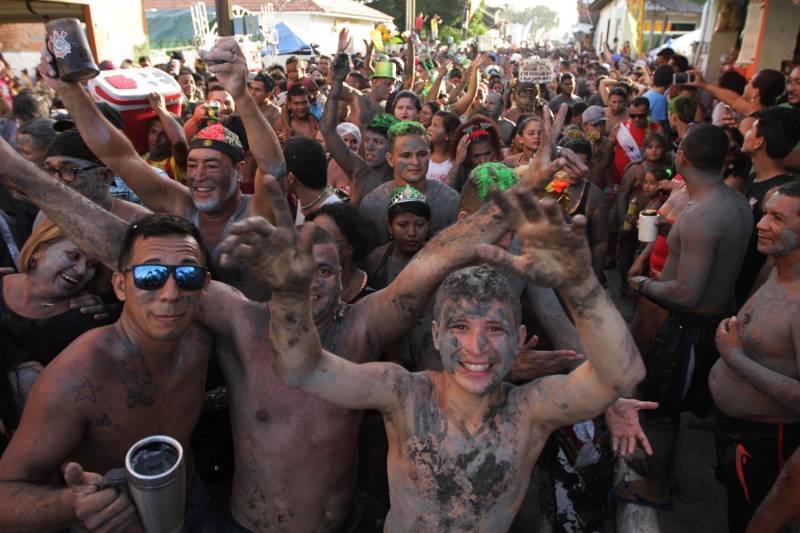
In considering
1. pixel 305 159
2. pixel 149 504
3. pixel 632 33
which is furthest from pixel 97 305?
pixel 632 33

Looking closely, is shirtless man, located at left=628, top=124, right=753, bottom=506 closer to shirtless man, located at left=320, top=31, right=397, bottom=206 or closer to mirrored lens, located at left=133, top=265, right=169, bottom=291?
shirtless man, located at left=320, top=31, right=397, bottom=206

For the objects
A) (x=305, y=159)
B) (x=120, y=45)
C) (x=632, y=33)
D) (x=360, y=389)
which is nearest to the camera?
(x=360, y=389)

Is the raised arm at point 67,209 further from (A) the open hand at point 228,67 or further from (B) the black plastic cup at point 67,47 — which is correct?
(A) the open hand at point 228,67

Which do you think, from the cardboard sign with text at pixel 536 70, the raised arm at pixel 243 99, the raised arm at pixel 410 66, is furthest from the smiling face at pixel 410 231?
the raised arm at pixel 410 66

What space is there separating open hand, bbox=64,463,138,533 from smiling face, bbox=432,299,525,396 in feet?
3.64

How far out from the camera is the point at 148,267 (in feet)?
6.98

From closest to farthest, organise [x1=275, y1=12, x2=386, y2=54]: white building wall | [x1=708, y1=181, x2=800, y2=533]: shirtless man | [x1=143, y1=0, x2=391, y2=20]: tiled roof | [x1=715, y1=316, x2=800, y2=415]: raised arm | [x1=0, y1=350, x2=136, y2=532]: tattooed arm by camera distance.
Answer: [x1=0, y1=350, x2=136, y2=532]: tattooed arm
[x1=715, y1=316, x2=800, y2=415]: raised arm
[x1=708, y1=181, x2=800, y2=533]: shirtless man
[x1=275, y1=12, x2=386, y2=54]: white building wall
[x1=143, y1=0, x2=391, y2=20]: tiled roof

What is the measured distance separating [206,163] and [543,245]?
2470 millimetres

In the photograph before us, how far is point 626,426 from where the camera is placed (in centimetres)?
227

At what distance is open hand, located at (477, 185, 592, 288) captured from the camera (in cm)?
157

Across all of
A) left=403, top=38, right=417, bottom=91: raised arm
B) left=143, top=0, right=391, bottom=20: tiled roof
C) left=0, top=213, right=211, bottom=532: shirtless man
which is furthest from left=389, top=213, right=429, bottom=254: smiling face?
left=143, top=0, right=391, bottom=20: tiled roof

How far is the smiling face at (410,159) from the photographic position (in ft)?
14.1

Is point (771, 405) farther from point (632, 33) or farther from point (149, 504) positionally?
point (632, 33)

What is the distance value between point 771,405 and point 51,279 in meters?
3.59
